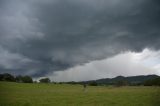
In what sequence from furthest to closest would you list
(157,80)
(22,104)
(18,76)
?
1. (18,76)
2. (157,80)
3. (22,104)

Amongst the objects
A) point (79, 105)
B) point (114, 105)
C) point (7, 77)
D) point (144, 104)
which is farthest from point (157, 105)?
point (7, 77)

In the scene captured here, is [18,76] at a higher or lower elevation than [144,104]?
A: higher

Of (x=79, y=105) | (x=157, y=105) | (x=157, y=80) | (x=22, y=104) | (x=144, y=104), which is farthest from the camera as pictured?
(x=157, y=80)

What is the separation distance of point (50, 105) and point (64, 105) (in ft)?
5.86

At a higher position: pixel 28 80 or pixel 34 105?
pixel 28 80

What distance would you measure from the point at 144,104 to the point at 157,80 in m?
111

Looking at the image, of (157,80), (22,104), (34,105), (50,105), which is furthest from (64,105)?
(157,80)

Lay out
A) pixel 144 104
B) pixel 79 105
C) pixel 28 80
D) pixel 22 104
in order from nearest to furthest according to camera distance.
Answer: pixel 144 104
pixel 79 105
pixel 22 104
pixel 28 80

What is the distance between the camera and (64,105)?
31875mm

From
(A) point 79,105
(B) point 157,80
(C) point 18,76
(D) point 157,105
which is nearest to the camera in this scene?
(D) point 157,105

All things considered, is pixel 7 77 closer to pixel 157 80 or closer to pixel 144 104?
pixel 157 80

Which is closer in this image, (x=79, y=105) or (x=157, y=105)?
(x=157, y=105)

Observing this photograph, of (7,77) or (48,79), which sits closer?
(7,77)

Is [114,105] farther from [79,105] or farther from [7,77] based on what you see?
[7,77]
